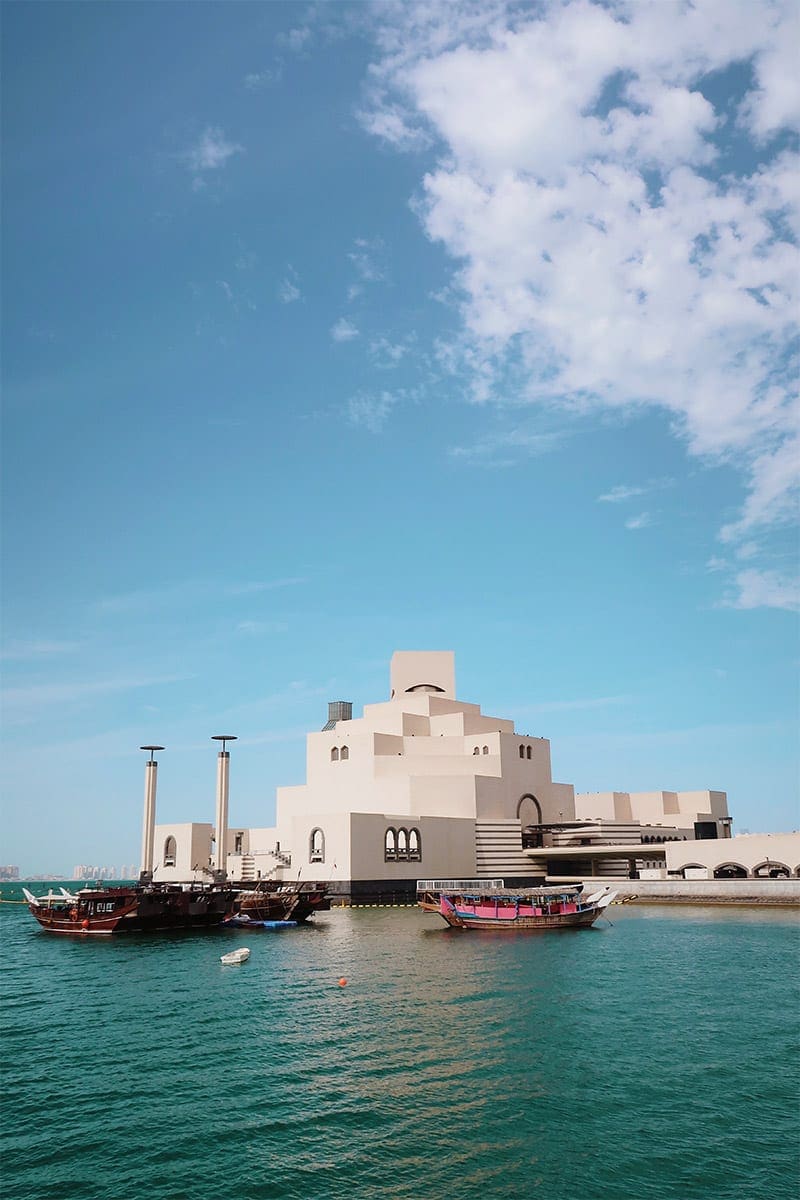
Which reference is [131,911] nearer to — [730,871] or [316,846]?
[316,846]

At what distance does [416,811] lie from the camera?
84250 mm

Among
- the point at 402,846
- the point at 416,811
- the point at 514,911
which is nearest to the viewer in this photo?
the point at 514,911

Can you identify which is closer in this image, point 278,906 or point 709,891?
point 278,906

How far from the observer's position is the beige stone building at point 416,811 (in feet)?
253

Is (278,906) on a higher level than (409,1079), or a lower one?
higher

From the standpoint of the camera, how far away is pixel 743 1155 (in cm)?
1695

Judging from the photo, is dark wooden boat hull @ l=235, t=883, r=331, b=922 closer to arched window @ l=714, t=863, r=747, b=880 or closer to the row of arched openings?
the row of arched openings

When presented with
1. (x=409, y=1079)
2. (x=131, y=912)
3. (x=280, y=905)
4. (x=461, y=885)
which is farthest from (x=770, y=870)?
(x=409, y=1079)

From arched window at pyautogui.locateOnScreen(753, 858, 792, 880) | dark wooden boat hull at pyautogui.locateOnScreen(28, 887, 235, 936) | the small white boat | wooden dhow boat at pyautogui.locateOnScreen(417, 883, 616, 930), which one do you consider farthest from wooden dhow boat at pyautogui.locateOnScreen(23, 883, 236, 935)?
arched window at pyautogui.locateOnScreen(753, 858, 792, 880)

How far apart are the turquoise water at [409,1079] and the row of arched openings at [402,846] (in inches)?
1418

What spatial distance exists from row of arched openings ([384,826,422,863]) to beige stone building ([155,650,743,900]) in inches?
3.7

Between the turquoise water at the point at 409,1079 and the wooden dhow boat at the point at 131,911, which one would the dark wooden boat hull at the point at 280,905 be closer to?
the wooden dhow boat at the point at 131,911

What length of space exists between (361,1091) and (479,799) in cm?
6740

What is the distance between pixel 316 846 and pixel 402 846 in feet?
24.7
